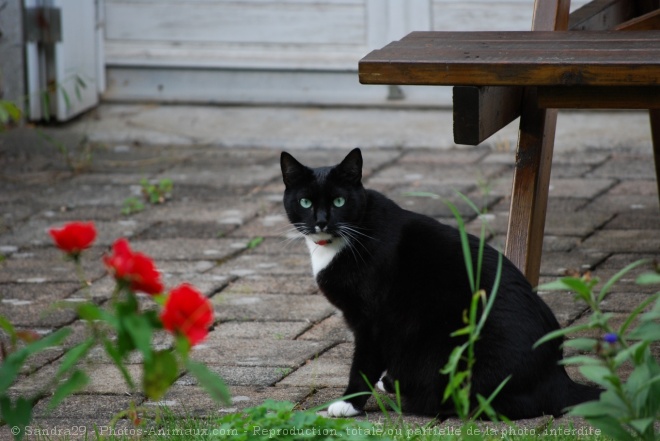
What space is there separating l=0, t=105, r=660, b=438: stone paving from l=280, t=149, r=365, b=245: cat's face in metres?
0.40

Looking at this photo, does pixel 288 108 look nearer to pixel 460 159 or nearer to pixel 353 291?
pixel 460 159

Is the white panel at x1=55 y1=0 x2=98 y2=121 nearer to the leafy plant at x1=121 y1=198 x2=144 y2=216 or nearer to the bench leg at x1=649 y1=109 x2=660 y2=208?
the leafy plant at x1=121 y1=198 x2=144 y2=216

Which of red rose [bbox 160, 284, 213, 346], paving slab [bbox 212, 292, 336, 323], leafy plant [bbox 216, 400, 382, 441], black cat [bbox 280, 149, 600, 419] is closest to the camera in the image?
red rose [bbox 160, 284, 213, 346]

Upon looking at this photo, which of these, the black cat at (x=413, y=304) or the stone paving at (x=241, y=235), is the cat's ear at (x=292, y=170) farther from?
the stone paving at (x=241, y=235)

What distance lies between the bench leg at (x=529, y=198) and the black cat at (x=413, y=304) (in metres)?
0.29

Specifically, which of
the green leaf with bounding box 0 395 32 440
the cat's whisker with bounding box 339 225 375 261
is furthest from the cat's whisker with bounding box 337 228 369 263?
the green leaf with bounding box 0 395 32 440

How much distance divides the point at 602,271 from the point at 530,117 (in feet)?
2.89

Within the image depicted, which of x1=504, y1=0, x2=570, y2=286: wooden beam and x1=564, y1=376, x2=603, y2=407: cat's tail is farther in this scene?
x1=504, y1=0, x2=570, y2=286: wooden beam

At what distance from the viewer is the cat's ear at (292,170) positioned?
2742mm

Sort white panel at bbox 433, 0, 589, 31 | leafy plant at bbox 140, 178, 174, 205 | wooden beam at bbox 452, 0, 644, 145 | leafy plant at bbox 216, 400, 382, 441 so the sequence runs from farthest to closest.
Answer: white panel at bbox 433, 0, 589, 31
leafy plant at bbox 140, 178, 174, 205
wooden beam at bbox 452, 0, 644, 145
leafy plant at bbox 216, 400, 382, 441

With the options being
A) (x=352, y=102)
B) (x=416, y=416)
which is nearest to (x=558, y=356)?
(x=416, y=416)

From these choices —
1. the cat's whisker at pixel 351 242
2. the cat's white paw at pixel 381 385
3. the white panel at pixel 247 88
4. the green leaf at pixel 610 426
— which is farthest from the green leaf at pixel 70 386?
the white panel at pixel 247 88

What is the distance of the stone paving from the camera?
9.06ft

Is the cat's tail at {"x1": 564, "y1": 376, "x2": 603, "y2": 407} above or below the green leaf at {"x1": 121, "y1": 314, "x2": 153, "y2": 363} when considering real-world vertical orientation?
below
